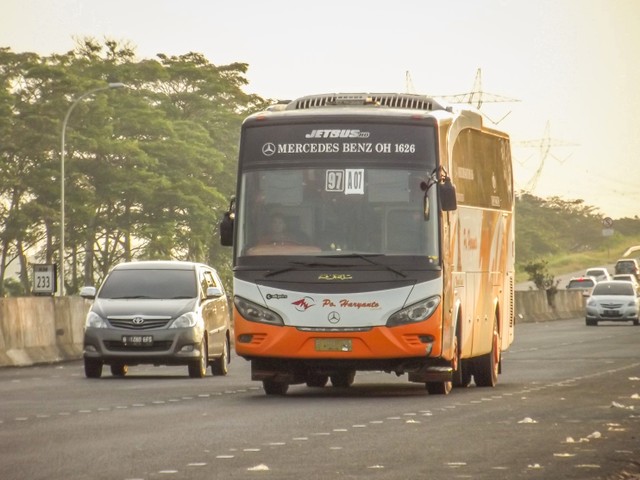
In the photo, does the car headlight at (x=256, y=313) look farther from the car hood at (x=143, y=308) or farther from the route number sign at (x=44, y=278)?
the route number sign at (x=44, y=278)

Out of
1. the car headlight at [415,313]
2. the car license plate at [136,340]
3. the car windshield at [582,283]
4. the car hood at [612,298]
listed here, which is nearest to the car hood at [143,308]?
the car license plate at [136,340]

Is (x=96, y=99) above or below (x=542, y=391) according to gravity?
above

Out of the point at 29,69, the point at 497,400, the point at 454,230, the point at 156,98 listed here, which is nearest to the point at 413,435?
the point at 497,400

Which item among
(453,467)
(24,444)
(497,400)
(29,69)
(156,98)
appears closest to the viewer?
(453,467)

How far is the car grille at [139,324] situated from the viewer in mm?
25922

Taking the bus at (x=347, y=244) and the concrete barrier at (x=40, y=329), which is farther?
the concrete barrier at (x=40, y=329)

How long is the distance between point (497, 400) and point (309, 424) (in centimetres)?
427

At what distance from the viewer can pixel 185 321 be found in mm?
26156

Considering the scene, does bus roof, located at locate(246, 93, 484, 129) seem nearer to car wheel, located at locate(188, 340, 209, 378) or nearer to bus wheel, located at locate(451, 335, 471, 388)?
bus wheel, located at locate(451, 335, 471, 388)

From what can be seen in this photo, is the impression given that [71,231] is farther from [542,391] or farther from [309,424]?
[309,424]

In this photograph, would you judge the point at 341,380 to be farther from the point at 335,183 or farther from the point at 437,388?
the point at 335,183

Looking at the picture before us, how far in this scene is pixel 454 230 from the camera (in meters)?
21.4

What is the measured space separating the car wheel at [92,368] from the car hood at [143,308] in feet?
2.22

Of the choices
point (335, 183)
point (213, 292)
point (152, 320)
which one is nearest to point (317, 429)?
point (335, 183)
